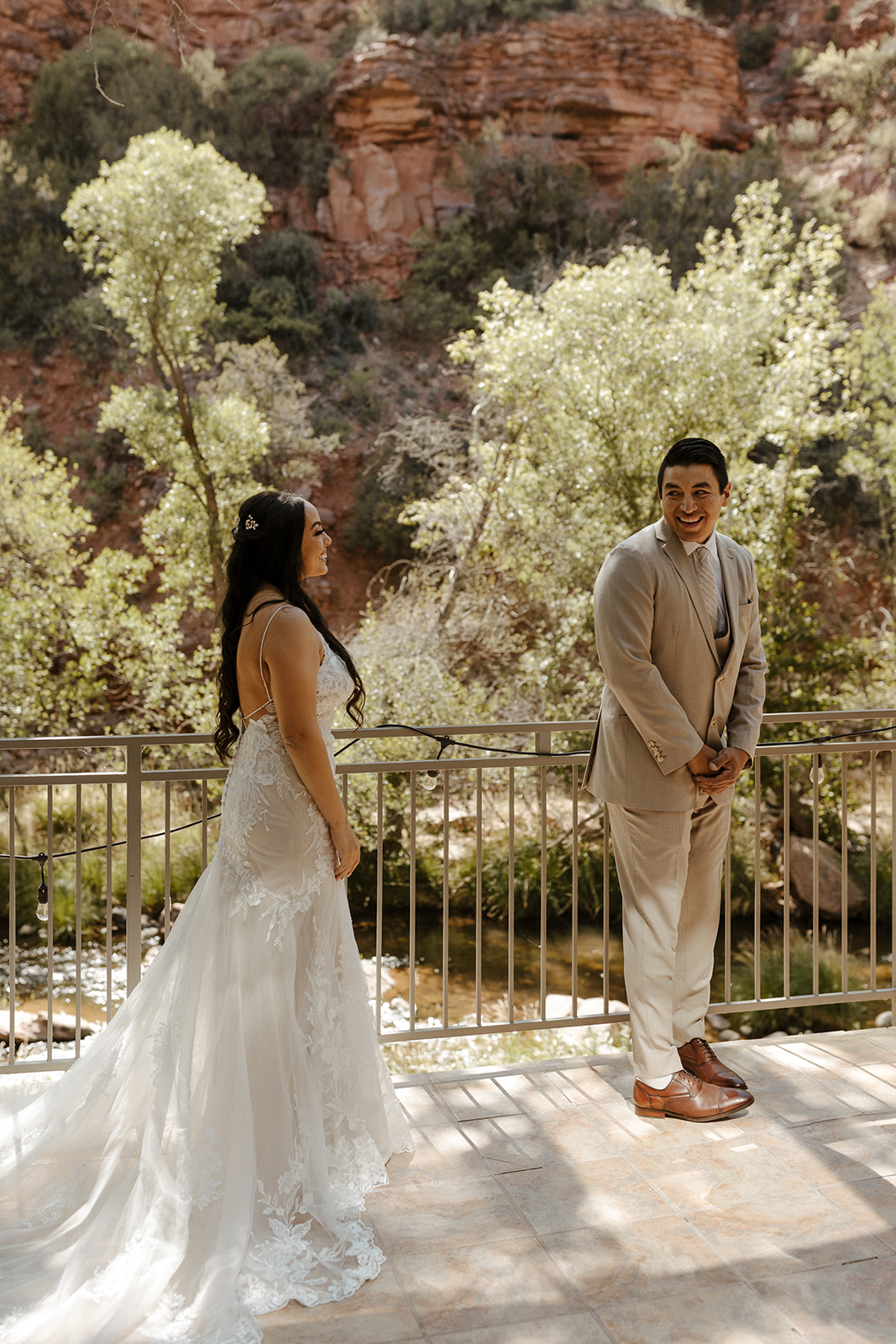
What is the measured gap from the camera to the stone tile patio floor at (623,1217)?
6.72 ft

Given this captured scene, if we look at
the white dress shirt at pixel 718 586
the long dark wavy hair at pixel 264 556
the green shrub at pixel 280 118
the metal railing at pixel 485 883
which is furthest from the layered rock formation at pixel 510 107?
the long dark wavy hair at pixel 264 556

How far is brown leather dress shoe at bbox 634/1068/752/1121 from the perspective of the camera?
291cm

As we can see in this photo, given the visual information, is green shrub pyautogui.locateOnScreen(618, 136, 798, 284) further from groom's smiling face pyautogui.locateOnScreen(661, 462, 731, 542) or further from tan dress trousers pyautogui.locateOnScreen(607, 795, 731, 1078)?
tan dress trousers pyautogui.locateOnScreen(607, 795, 731, 1078)

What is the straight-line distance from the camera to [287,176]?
58.5ft

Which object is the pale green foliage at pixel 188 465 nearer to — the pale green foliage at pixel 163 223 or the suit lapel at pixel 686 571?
the pale green foliage at pixel 163 223

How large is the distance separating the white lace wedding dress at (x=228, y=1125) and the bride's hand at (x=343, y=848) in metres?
0.03

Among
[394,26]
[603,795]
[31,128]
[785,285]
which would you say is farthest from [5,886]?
[394,26]

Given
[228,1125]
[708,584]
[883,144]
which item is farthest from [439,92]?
[228,1125]

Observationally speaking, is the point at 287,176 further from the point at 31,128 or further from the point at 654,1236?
the point at 654,1236

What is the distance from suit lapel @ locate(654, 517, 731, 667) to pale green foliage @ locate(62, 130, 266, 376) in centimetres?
793

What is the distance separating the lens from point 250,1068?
7.68ft

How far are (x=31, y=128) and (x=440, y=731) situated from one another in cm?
1753

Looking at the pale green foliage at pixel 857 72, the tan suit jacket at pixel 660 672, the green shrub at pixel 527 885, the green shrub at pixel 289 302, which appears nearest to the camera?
the tan suit jacket at pixel 660 672

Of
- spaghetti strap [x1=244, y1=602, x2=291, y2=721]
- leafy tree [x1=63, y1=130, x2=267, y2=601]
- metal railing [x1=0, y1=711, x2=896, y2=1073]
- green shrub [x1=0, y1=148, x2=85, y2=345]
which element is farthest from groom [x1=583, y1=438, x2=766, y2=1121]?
green shrub [x1=0, y1=148, x2=85, y2=345]
